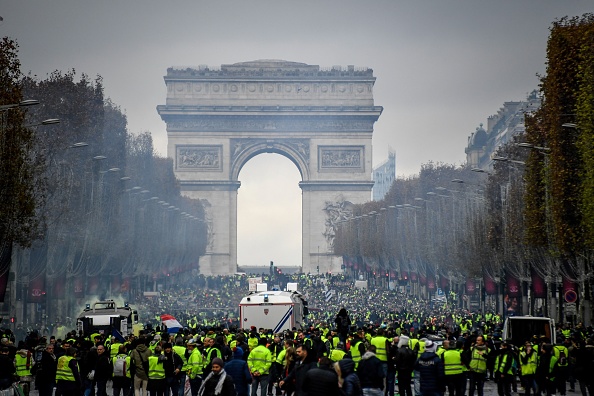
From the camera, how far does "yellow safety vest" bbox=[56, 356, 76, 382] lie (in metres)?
27.9

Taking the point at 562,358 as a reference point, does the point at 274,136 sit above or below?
above

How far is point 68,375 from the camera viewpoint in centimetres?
2789

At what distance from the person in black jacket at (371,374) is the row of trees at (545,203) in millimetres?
20665

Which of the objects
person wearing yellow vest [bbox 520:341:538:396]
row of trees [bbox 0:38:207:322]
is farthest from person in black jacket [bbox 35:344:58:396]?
row of trees [bbox 0:38:207:322]

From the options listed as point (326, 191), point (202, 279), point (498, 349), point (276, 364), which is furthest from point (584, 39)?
point (326, 191)

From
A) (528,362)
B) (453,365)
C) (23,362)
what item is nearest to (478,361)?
(528,362)

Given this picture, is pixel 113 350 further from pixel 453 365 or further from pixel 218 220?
pixel 218 220

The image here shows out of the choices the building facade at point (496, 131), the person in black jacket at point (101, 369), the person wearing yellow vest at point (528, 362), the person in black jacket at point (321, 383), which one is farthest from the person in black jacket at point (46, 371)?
the building facade at point (496, 131)

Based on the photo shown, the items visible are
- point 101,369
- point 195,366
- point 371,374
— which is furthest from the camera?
point 101,369

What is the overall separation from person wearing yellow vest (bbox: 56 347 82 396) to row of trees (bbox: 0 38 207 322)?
669 inches

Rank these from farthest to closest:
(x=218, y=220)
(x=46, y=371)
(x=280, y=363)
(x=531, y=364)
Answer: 1. (x=218, y=220)
2. (x=531, y=364)
3. (x=280, y=363)
4. (x=46, y=371)

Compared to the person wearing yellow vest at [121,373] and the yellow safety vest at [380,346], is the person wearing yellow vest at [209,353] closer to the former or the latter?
the person wearing yellow vest at [121,373]

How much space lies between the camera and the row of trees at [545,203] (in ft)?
157

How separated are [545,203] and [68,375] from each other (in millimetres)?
29393
